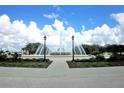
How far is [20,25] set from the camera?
67.3 feet

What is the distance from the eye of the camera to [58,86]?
33.4ft

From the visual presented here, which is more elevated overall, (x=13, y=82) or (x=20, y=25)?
(x=20, y=25)

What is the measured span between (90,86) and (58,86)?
47.9 inches

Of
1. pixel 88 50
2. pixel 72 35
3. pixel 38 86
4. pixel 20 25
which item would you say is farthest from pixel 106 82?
pixel 88 50

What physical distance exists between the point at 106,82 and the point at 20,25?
37.3 feet
